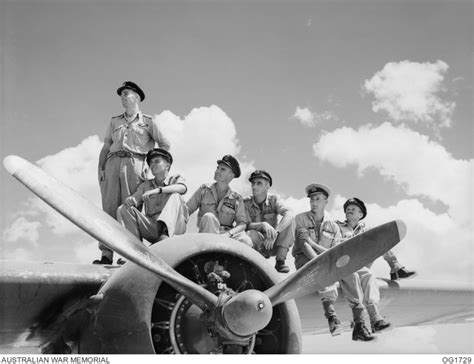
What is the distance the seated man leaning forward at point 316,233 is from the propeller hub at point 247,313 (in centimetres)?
305

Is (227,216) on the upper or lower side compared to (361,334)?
upper

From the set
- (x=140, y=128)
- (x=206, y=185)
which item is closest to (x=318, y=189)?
(x=206, y=185)

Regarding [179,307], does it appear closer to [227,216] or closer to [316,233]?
[227,216]

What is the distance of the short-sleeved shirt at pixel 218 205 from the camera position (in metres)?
6.86

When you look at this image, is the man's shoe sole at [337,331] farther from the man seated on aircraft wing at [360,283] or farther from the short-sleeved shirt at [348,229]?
the short-sleeved shirt at [348,229]

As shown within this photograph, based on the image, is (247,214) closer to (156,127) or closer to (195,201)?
(195,201)

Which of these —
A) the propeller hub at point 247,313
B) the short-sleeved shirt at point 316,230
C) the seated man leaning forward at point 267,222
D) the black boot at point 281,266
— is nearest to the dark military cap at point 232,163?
the seated man leaning forward at point 267,222

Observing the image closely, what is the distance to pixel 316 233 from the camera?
7.53 m

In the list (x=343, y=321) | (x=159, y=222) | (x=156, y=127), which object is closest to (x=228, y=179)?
(x=156, y=127)

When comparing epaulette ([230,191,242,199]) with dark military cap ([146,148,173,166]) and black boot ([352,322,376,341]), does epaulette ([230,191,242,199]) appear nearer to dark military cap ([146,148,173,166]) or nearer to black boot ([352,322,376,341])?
dark military cap ([146,148,173,166])

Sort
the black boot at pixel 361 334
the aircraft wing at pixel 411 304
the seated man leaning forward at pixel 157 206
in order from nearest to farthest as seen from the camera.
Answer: the seated man leaning forward at pixel 157 206 < the black boot at pixel 361 334 < the aircraft wing at pixel 411 304

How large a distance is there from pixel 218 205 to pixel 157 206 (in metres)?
0.92

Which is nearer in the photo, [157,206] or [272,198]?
[157,206]

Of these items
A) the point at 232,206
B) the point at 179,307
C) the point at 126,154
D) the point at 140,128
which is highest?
the point at 140,128
